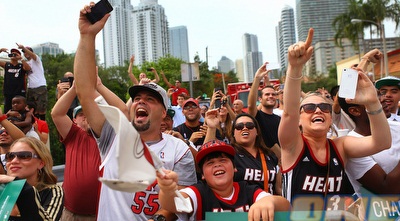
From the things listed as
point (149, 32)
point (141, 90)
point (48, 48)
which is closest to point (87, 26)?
point (141, 90)

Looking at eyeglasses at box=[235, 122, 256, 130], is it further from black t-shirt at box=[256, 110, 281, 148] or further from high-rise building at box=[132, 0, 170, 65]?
high-rise building at box=[132, 0, 170, 65]

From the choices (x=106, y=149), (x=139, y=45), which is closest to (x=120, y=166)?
(x=106, y=149)

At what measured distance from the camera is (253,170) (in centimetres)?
410

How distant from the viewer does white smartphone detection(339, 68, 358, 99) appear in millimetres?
2872

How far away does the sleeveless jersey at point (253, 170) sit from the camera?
13.3 ft

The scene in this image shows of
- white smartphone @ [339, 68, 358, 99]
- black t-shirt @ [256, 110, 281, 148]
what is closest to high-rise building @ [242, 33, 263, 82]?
black t-shirt @ [256, 110, 281, 148]

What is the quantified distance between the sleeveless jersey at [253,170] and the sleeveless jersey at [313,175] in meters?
0.87

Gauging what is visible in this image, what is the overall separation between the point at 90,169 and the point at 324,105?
211 cm

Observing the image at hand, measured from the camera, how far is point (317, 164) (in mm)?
3154

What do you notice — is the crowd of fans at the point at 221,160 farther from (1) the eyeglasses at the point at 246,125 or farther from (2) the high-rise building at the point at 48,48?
(2) the high-rise building at the point at 48,48

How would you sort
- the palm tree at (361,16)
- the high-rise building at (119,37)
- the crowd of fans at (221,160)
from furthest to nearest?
the high-rise building at (119,37), the palm tree at (361,16), the crowd of fans at (221,160)

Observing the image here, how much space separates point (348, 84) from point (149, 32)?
96038 millimetres

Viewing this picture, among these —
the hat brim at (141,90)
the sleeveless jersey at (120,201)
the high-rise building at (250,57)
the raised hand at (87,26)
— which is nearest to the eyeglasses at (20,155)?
the sleeveless jersey at (120,201)

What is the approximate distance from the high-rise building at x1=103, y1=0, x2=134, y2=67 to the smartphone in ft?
324
